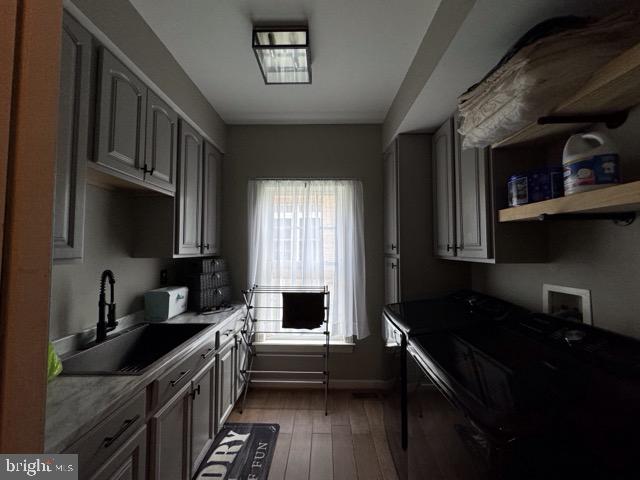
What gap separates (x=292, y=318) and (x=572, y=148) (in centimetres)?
214

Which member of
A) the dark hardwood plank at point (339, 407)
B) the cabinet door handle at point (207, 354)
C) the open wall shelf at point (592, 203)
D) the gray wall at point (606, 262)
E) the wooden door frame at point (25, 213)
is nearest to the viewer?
the wooden door frame at point (25, 213)

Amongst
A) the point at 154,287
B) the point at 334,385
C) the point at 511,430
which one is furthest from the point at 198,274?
the point at 511,430

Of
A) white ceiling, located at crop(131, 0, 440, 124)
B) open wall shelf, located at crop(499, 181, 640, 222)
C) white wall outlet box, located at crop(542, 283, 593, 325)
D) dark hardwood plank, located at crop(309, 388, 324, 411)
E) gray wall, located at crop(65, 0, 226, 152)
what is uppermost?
white ceiling, located at crop(131, 0, 440, 124)

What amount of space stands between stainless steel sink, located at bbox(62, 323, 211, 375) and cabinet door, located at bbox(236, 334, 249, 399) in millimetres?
638

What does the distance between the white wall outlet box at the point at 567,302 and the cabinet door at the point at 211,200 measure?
89.2 inches

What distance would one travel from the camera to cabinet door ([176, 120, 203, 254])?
77.6 inches

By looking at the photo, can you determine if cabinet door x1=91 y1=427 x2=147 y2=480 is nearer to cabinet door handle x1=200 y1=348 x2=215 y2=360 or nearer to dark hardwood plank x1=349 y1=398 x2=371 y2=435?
cabinet door handle x1=200 y1=348 x2=215 y2=360

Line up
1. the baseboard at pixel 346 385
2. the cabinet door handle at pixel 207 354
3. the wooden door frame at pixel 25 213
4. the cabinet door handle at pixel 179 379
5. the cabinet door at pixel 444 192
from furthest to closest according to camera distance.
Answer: the baseboard at pixel 346 385
the cabinet door at pixel 444 192
the cabinet door handle at pixel 207 354
the cabinet door handle at pixel 179 379
the wooden door frame at pixel 25 213

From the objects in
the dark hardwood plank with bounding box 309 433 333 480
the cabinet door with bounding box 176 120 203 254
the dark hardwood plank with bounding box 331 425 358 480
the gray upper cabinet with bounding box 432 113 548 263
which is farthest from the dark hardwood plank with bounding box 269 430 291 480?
the gray upper cabinet with bounding box 432 113 548 263

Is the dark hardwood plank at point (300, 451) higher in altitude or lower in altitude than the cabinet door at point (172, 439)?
lower

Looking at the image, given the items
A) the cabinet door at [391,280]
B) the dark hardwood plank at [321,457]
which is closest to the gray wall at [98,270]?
the dark hardwood plank at [321,457]

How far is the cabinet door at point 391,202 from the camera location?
2.37 meters

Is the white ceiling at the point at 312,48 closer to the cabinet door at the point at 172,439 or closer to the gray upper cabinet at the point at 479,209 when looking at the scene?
the gray upper cabinet at the point at 479,209

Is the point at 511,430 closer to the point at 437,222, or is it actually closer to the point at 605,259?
the point at 605,259
